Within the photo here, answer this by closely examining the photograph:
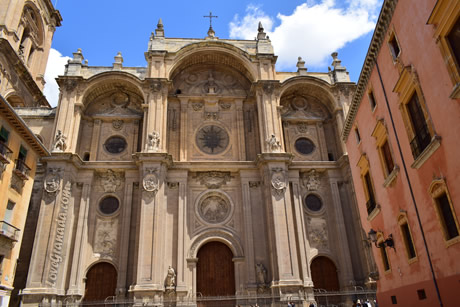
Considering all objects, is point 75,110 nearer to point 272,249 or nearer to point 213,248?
point 213,248

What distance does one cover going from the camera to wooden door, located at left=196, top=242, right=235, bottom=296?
21.4 metres

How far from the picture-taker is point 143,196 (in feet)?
69.9

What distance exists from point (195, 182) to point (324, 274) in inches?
400

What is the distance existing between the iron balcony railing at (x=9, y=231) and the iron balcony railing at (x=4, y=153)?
2741mm

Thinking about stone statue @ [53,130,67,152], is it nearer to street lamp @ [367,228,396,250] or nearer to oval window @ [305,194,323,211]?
oval window @ [305,194,323,211]

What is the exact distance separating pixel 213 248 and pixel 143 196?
553cm

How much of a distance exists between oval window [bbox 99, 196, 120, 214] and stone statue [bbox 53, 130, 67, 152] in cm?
419

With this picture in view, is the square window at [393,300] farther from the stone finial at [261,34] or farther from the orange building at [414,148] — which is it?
the stone finial at [261,34]

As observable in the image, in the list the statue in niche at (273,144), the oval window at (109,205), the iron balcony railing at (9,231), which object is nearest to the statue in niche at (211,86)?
the statue in niche at (273,144)

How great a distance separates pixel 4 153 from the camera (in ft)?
53.0

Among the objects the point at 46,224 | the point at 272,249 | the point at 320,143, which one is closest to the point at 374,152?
the point at 272,249

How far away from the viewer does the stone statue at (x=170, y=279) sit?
19.9 m

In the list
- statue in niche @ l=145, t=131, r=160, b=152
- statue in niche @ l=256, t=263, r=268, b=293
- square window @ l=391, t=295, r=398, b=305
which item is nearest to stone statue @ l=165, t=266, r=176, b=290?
statue in niche @ l=256, t=263, r=268, b=293

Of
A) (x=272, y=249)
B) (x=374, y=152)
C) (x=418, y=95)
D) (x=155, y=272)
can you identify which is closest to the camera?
(x=418, y=95)
